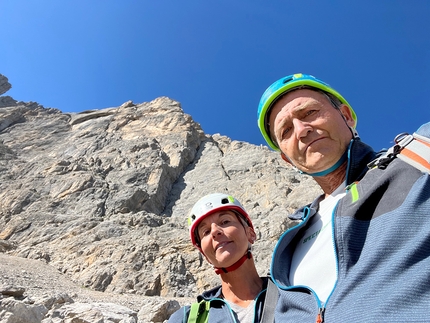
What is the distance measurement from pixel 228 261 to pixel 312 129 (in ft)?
5.87

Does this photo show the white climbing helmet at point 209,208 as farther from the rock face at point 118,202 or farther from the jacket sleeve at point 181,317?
the rock face at point 118,202

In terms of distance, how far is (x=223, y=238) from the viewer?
12.1 ft

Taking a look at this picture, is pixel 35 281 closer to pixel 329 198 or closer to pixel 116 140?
pixel 329 198

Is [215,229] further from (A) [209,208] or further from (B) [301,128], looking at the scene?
(B) [301,128]

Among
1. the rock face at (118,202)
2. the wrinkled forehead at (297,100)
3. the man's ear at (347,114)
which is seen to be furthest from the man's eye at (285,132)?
the rock face at (118,202)

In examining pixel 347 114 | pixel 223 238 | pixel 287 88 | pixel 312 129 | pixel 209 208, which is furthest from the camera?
pixel 209 208

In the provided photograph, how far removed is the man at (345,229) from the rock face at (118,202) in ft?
16.3

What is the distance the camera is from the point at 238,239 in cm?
367

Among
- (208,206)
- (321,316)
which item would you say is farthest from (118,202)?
(321,316)

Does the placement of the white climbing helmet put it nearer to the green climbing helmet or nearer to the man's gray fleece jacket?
the green climbing helmet

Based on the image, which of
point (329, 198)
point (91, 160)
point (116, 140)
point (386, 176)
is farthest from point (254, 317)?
point (116, 140)

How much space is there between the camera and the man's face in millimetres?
2469

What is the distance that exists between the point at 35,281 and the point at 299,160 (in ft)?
56.2

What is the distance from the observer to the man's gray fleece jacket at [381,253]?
1514mm
